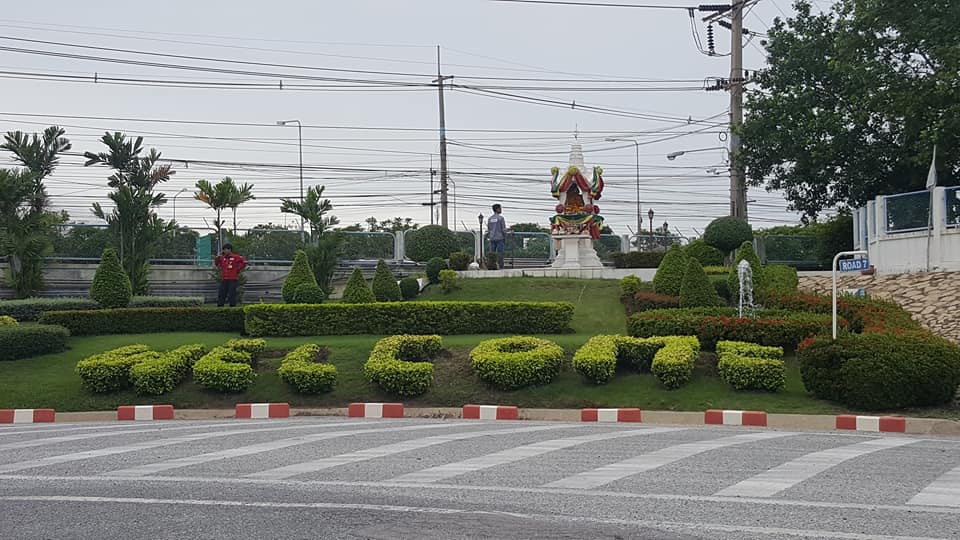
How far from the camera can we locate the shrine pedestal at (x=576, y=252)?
3491 cm

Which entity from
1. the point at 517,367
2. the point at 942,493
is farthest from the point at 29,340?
the point at 942,493

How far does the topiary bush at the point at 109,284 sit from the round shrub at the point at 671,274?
13942 millimetres

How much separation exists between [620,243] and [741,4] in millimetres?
11320

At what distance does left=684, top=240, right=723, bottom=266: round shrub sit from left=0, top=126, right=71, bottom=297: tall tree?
19959 millimetres

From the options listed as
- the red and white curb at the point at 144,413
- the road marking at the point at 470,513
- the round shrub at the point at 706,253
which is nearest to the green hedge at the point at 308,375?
the red and white curb at the point at 144,413

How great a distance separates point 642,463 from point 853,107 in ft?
91.8

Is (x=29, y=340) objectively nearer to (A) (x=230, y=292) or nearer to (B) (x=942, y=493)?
(A) (x=230, y=292)

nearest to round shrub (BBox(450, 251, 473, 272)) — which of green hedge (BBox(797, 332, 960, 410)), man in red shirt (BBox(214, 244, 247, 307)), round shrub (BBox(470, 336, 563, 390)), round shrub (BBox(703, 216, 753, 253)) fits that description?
round shrub (BBox(703, 216, 753, 253))

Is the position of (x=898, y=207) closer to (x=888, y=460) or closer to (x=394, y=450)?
(x=888, y=460)

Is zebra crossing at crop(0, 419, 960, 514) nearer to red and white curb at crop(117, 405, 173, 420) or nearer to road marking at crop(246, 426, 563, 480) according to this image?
road marking at crop(246, 426, 563, 480)

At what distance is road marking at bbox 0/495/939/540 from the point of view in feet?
23.8

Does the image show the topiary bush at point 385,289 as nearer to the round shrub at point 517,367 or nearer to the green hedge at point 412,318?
the green hedge at point 412,318

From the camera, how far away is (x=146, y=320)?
25500mm

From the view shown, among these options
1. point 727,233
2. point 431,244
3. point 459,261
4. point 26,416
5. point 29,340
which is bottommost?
point 26,416
